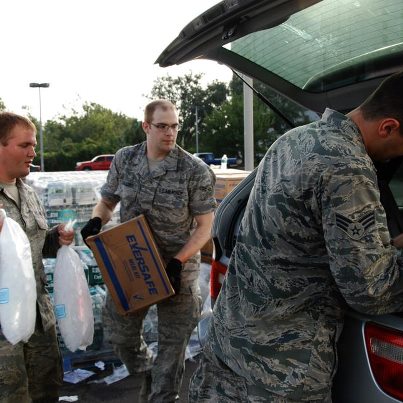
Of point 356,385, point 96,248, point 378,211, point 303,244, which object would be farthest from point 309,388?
point 96,248

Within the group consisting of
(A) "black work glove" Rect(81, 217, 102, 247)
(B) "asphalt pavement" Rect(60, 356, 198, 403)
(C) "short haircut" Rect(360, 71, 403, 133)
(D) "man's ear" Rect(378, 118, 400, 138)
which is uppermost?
(C) "short haircut" Rect(360, 71, 403, 133)

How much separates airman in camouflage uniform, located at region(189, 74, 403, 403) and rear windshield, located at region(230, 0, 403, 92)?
426 mm

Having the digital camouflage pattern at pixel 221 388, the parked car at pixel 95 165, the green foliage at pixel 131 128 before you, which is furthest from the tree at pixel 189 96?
the digital camouflage pattern at pixel 221 388

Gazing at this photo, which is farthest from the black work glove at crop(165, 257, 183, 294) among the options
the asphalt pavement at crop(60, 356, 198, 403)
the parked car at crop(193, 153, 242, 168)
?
the parked car at crop(193, 153, 242, 168)

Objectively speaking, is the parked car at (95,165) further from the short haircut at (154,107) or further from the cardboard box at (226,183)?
the short haircut at (154,107)

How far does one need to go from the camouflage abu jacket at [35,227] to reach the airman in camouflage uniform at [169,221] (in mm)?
623

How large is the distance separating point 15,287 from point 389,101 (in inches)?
71.4

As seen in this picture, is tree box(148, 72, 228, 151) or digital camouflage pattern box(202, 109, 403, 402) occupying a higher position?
tree box(148, 72, 228, 151)

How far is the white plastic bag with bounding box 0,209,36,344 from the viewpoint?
240cm

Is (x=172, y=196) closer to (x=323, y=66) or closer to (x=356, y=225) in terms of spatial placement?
(x=323, y=66)

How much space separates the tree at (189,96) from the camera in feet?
187

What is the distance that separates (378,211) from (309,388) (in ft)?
1.92

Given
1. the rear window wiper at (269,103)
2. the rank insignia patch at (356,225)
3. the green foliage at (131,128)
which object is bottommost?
the rank insignia patch at (356,225)

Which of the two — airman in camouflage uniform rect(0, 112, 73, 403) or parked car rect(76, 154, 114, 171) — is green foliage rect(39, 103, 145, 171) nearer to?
parked car rect(76, 154, 114, 171)
